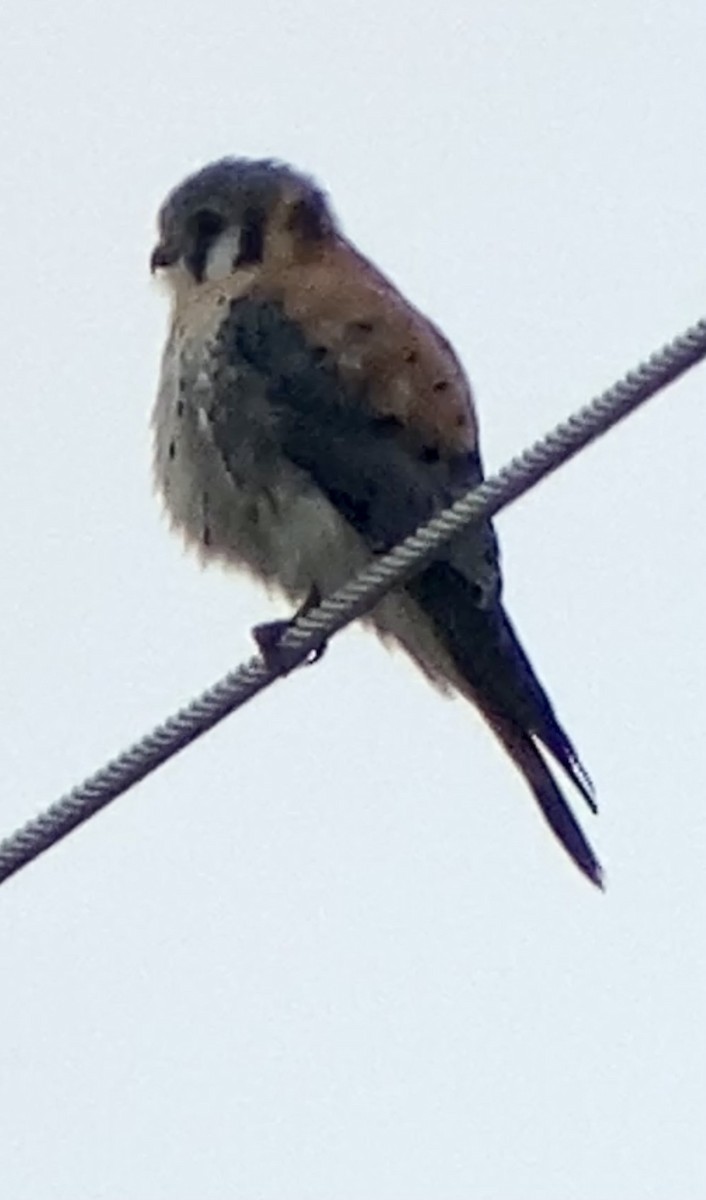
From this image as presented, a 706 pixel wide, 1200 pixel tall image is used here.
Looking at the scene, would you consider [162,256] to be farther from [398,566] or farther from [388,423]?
[398,566]

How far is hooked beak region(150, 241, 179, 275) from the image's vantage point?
625 cm

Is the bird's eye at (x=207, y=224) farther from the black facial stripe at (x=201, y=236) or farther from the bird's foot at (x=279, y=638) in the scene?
the bird's foot at (x=279, y=638)

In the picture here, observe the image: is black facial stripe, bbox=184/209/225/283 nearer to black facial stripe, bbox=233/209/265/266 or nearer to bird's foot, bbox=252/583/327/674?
black facial stripe, bbox=233/209/265/266

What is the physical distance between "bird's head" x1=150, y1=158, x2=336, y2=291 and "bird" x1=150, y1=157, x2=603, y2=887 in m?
0.17

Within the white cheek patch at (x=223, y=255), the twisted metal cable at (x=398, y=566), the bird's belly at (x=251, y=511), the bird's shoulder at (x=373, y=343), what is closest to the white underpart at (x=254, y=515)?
the bird's belly at (x=251, y=511)

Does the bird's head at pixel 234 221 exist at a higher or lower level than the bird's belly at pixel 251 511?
higher

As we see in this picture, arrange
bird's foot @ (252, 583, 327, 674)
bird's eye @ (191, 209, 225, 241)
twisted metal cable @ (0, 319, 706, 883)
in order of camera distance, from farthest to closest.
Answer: bird's eye @ (191, 209, 225, 241) → bird's foot @ (252, 583, 327, 674) → twisted metal cable @ (0, 319, 706, 883)

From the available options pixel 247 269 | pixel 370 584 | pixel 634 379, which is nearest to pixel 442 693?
pixel 247 269

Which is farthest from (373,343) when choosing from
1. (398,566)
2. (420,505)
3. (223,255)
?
(398,566)

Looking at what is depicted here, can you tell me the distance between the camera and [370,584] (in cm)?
451

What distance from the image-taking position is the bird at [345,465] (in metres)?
5.55

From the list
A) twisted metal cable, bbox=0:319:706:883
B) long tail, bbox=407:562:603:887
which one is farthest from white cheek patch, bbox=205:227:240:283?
twisted metal cable, bbox=0:319:706:883

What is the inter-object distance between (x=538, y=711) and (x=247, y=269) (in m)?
1.12

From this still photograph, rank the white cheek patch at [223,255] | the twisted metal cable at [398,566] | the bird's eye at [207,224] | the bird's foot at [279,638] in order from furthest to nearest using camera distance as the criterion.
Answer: the bird's eye at [207,224] → the white cheek patch at [223,255] → the bird's foot at [279,638] → the twisted metal cable at [398,566]
